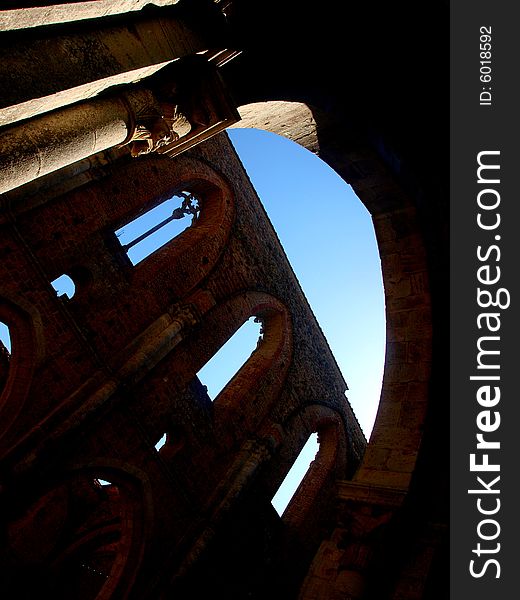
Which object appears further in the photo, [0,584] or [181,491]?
[0,584]

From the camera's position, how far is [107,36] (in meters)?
1.98

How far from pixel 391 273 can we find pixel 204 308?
3815mm

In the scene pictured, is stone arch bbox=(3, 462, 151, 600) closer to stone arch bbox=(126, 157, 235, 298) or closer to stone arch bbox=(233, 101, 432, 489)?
stone arch bbox=(126, 157, 235, 298)

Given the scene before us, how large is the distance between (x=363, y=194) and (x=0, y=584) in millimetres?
8001

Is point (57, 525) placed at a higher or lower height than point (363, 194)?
lower

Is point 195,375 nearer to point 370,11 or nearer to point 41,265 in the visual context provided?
point 41,265

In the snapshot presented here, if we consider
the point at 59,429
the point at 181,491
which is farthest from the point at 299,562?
the point at 59,429

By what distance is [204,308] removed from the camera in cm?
691

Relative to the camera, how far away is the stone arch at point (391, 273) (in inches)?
122

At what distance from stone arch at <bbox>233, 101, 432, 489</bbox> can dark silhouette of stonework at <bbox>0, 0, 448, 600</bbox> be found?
18mm

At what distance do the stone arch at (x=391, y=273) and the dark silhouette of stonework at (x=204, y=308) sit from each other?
0.02 m

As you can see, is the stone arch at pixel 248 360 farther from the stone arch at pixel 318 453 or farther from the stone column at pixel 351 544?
the stone column at pixel 351 544

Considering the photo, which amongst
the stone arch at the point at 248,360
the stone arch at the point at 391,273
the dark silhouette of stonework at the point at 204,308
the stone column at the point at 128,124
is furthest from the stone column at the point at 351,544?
the stone arch at the point at 248,360

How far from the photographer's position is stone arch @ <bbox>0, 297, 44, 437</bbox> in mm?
4727
